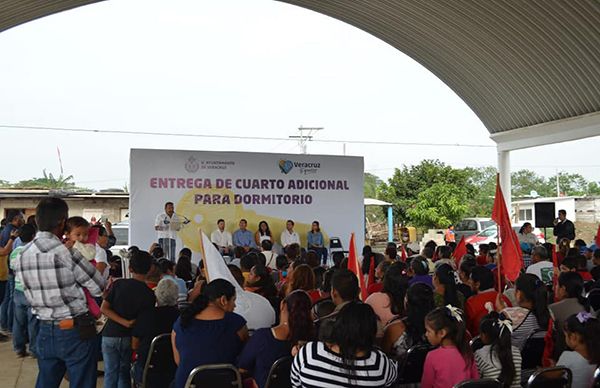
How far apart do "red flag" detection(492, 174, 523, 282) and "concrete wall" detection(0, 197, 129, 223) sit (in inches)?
785

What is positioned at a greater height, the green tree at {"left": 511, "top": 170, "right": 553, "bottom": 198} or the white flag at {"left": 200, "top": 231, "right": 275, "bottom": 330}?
the green tree at {"left": 511, "top": 170, "right": 553, "bottom": 198}

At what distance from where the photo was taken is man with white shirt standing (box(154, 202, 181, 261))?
13352mm

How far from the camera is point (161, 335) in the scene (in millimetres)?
4426

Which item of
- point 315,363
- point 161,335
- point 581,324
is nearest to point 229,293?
point 161,335

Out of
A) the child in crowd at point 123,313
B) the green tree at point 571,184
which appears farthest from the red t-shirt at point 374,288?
the green tree at point 571,184

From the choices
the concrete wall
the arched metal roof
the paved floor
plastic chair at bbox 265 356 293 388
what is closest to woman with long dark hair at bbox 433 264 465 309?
plastic chair at bbox 265 356 293 388

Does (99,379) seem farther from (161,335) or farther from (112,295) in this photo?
(161,335)

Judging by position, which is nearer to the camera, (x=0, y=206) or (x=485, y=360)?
(x=485, y=360)

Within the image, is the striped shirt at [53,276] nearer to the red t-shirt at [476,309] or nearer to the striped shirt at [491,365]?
the striped shirt at [491,365]

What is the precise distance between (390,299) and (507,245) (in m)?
2.04

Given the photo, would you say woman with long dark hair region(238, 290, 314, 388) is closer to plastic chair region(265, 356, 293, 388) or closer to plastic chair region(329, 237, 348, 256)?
plastic chair region(265, 356, 293, 388)

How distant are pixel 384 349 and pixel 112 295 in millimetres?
2106

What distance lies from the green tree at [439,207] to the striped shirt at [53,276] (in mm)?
26417

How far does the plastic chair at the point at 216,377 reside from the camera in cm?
370
